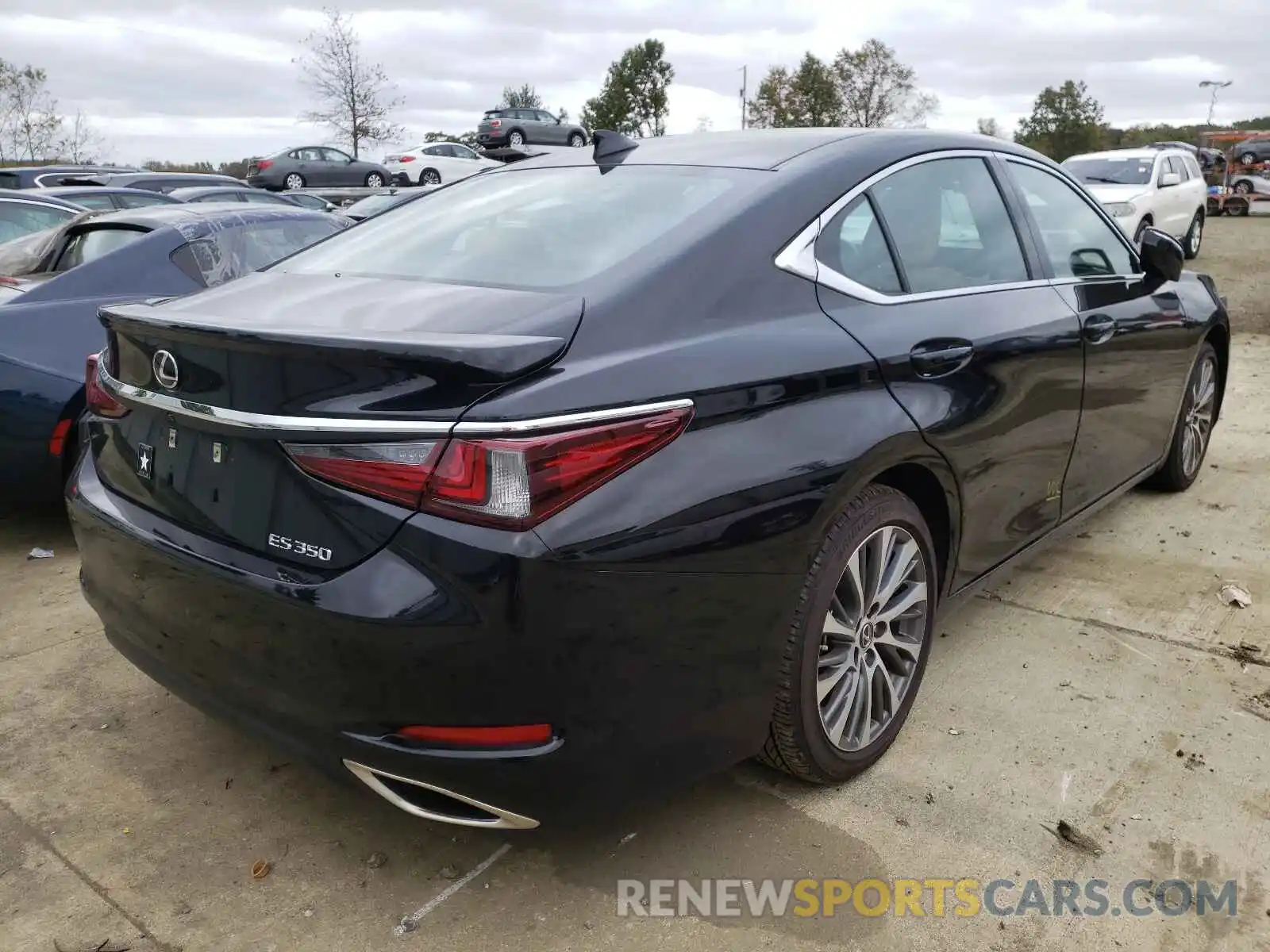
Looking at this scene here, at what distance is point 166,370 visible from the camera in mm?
2184

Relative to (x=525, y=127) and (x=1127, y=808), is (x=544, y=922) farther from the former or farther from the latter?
(x=525, y=127)

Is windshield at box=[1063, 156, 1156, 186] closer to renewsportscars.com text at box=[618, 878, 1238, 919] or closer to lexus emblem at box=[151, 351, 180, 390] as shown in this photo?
renewsportscars.com text at box=[618, 878, 1238, 919]

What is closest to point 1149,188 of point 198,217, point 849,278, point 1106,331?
point 1106,331

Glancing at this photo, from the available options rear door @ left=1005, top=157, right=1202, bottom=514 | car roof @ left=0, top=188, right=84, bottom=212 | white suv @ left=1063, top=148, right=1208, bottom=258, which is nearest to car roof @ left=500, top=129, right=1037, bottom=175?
rear door @ left=1005, top=157, right=1202, bottom=514

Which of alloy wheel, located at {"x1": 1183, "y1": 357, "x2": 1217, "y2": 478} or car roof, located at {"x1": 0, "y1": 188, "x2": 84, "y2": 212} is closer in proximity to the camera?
alloy wheel, located at {"x1": 1183, "y1": 357, "x2": 1217, "y2": 478}

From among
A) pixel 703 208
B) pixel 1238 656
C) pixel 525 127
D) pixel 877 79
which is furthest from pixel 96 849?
pixel 877 79

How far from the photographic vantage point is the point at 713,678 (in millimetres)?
2088

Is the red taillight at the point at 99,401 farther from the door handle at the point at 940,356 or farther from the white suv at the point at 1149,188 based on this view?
the white suv at the point at 1149,188

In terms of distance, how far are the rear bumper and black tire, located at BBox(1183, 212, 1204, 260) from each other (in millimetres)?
15346

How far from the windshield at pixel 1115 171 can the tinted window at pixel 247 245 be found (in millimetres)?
11201

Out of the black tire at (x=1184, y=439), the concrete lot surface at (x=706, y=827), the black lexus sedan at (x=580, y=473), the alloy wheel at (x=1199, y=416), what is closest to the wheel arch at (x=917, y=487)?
the black lexus sedan at (x=580, y=473)

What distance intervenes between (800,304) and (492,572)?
3.43ft

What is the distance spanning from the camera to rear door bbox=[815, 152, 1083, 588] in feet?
8.35

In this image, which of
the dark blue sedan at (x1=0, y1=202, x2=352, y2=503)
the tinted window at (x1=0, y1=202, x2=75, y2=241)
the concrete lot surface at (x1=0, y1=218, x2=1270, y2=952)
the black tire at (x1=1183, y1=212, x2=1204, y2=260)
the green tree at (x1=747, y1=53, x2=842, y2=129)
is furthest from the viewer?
the green tree at (x1=747, y1=53, x2=842, y2=129)
